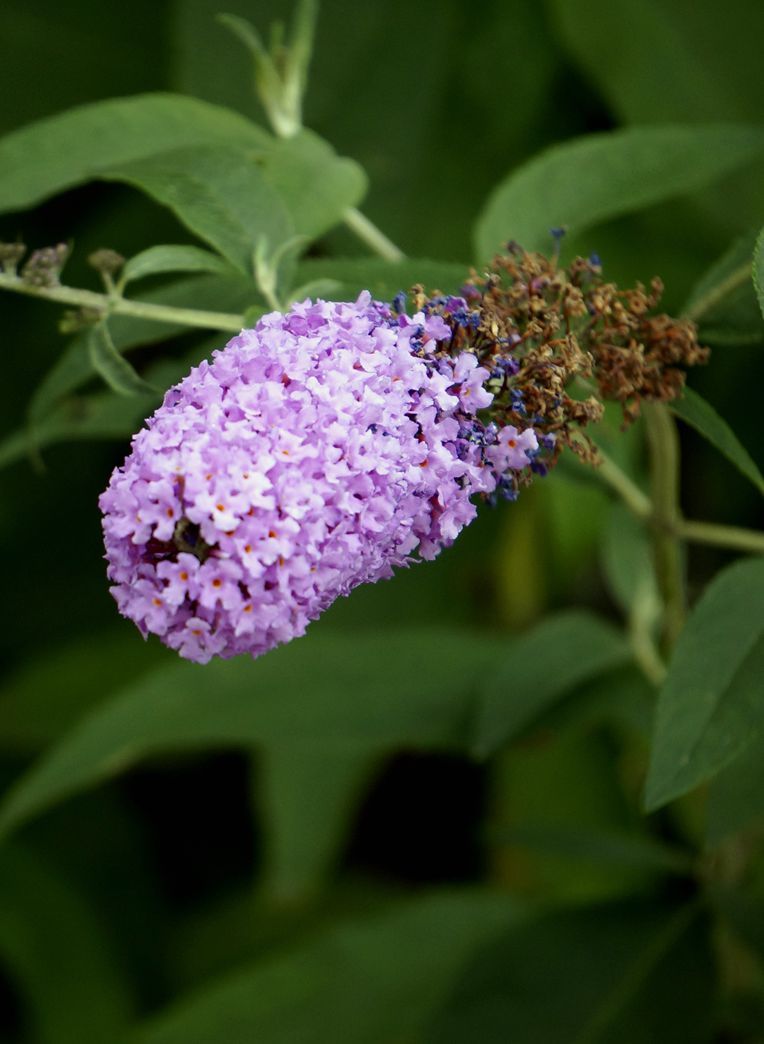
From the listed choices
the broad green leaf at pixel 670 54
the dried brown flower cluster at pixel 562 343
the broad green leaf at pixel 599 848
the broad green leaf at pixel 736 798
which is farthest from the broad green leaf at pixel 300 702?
the broad green leaf at pixel 670 54

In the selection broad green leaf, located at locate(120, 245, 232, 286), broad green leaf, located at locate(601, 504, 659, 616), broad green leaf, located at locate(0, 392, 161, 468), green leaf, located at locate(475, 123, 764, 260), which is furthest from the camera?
broad green leaf, located at locate(601, 504, 659, 616)

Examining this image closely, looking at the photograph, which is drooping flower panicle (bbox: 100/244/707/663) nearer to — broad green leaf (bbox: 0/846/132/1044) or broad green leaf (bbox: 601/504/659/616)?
broad green leaf (bbox: 601/504/659/616)

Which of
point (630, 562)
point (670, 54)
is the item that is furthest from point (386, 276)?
point (670, 54)

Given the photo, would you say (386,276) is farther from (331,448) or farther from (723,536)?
(723,536)

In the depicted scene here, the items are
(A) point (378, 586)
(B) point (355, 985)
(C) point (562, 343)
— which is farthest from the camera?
(A) point (378, 586)

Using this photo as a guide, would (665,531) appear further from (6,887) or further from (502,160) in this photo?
(6,887)

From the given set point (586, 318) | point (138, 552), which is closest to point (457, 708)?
point (586, 318)

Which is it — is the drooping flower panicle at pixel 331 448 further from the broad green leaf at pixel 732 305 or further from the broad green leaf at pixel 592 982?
the broad green leaf at pixel 592 982

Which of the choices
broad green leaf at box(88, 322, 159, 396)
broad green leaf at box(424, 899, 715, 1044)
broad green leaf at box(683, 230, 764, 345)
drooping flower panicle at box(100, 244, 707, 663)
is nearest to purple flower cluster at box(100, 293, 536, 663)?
drooping flower panicle at box(100, 244, 707, 663)
